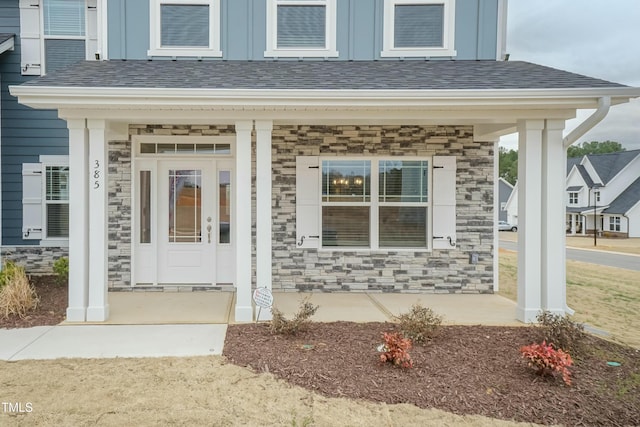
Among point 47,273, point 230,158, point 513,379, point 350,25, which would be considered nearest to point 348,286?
point 230,158

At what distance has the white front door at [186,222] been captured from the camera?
6.60m

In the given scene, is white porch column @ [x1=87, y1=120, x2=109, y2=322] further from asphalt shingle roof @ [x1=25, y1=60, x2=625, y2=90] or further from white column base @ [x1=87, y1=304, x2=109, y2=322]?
asphalt shingle roof @ [x1=25, y1=60, x2=625, y2=90]

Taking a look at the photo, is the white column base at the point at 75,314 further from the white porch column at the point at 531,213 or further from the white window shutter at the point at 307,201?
the white porch column at the point at 531,213

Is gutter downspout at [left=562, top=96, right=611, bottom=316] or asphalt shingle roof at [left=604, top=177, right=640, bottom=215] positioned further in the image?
asphalt shingle roof at [left=604, top=177, right=640, bottom=215]

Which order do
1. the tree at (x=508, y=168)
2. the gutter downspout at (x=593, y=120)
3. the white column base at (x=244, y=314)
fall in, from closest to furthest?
1. the gutter downspout at (x=593, y=120)
2. the white column base at (x=244, y=314)
3. the tree at (x=508, y=168)

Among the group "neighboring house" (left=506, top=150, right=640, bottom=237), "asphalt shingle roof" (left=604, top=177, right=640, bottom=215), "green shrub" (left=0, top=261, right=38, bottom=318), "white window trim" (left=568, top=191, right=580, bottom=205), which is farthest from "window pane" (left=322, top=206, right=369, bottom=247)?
"white window trim" (left=568, top=191, right=580, bottom=205)

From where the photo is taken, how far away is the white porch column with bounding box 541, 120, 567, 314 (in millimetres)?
4867

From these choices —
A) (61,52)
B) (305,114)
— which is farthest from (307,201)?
(61,52)

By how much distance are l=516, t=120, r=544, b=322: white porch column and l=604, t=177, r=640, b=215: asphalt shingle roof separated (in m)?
30.8

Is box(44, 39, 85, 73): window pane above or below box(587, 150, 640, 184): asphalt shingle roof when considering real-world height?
below

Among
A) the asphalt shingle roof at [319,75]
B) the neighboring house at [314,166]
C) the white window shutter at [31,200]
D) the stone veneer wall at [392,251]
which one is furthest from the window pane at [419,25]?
the white window shutter at [31,200]

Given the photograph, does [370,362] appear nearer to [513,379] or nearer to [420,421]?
[420,421]

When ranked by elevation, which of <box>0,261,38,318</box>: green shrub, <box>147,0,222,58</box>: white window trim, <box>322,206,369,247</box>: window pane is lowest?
<box>0,261,38,318</box>: green shrub

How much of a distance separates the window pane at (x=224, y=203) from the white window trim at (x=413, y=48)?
3.31m
